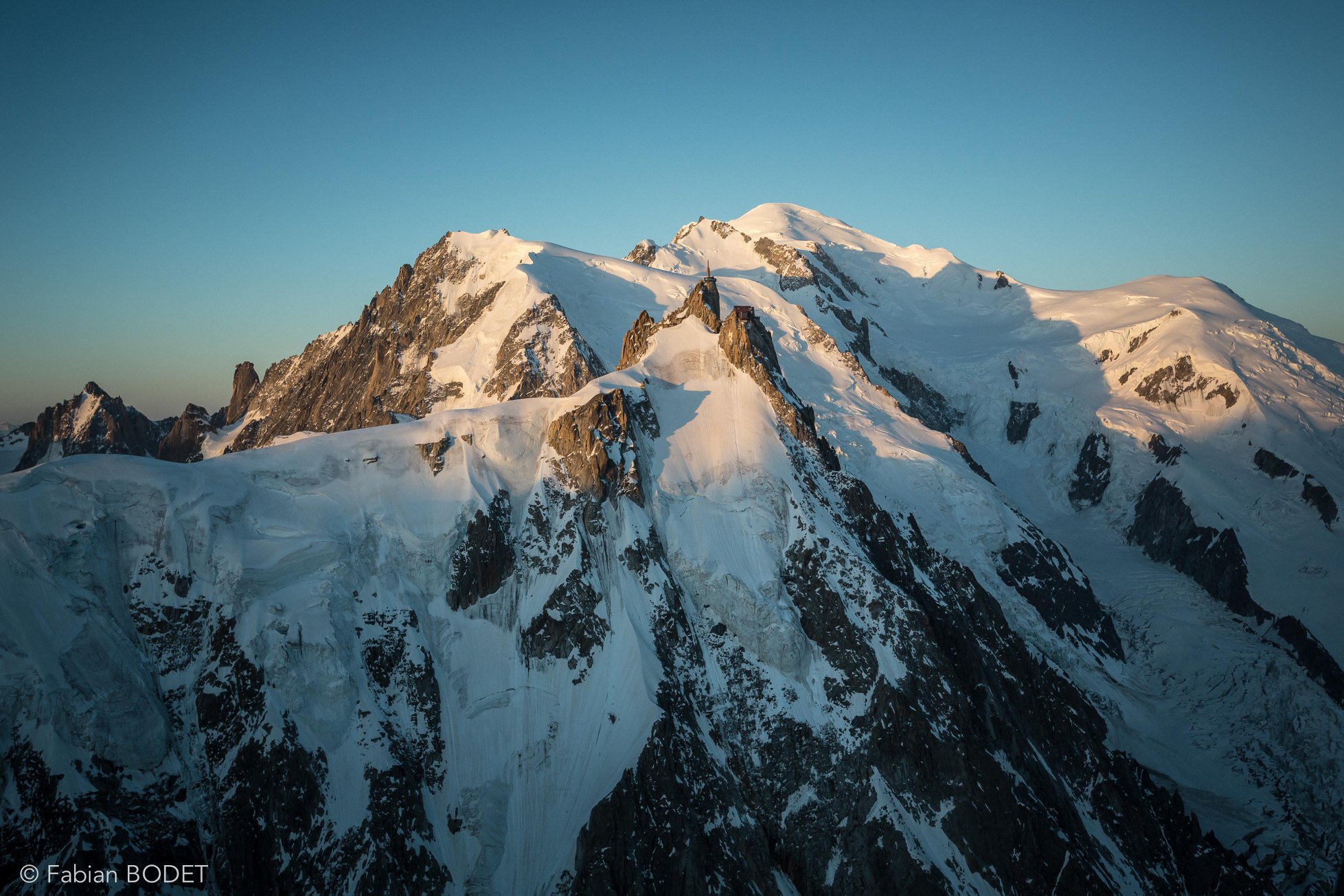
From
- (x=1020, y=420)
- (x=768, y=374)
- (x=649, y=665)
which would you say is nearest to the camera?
(x=649, y=665)

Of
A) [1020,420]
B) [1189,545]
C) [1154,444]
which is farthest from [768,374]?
[1020,420]

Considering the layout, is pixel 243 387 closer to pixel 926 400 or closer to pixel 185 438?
pixel 185 438

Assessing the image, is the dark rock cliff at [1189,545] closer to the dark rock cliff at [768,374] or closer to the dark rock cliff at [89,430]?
the dark rock cliff at [768,374]

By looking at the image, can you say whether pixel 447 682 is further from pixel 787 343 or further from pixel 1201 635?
pixel 1201 635

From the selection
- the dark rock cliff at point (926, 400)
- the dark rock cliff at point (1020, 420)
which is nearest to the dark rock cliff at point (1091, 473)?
the dark rock cliff at point (1020, 420)

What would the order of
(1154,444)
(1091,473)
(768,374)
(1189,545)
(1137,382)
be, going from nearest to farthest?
1. (768,374)
2. (1189,545)
3. (1154,444)
4. (1091,473)
5. (1137,382)

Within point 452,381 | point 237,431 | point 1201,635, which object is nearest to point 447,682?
point 452,381

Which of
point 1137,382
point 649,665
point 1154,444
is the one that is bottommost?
point 649,665

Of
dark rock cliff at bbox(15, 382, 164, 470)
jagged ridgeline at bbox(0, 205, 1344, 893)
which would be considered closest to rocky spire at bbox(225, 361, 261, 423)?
dark rock cliff at bbox(15, 382, 164, 470)
